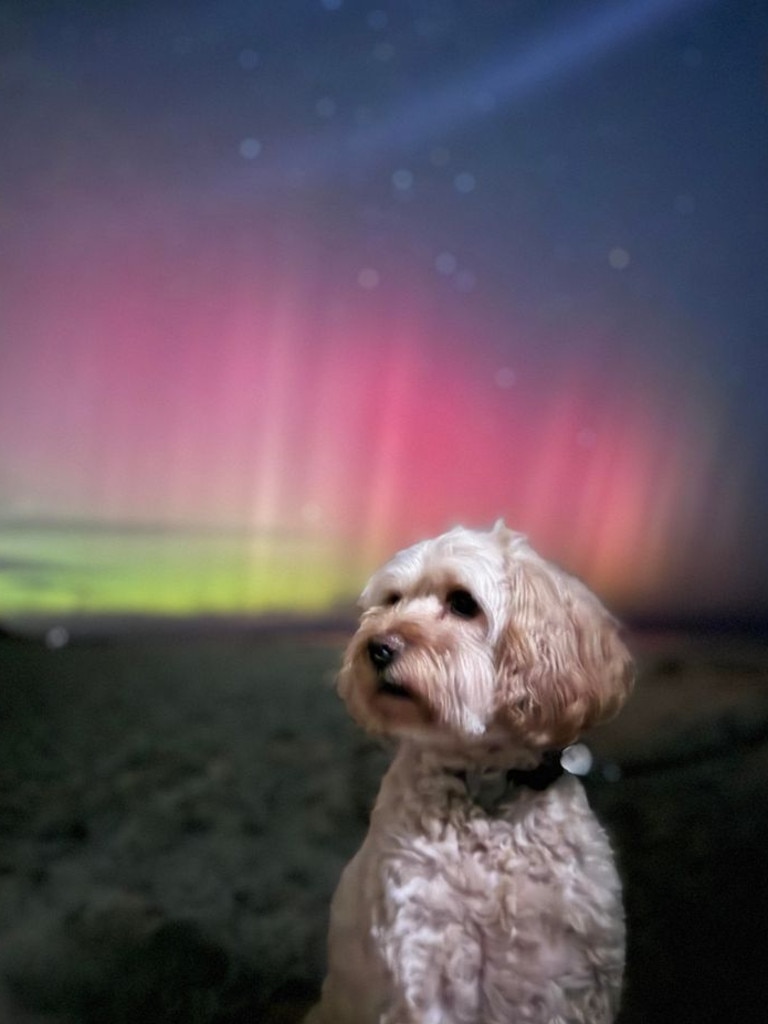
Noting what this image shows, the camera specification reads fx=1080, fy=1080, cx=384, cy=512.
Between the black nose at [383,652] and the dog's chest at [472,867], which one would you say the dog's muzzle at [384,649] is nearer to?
the black nose at [383,652]

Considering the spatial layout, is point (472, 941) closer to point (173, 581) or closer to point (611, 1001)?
point (611, 1001)

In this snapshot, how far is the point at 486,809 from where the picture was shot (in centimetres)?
121

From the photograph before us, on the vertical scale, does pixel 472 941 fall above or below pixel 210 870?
above

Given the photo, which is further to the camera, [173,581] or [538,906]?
[173,581]

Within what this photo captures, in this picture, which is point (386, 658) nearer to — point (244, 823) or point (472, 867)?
point (472, 867)

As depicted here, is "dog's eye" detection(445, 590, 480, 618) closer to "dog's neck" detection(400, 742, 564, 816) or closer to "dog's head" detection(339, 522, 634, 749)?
"dog's head" detection(339, 522, 634, 749)

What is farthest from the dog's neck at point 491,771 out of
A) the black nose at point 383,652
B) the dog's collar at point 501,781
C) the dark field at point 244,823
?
the dark field at point 244,823

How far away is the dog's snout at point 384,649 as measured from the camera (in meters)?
1.15

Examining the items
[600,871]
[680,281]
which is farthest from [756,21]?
[600,871]

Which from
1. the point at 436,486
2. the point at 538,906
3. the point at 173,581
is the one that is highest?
the point at 436,486

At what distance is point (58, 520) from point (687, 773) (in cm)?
116

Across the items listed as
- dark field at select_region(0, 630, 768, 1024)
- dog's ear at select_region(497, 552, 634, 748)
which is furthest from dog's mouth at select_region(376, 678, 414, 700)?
dark field at select_region(0, 630, 768, 1024)

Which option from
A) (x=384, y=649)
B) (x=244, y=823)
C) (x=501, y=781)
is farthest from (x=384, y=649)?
(x=244, y=823)

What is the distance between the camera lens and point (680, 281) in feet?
5.98
